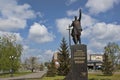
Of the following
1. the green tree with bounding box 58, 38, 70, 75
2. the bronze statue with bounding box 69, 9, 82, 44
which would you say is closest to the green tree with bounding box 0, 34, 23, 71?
the green tree with bounding box 58, 38, 70, 75

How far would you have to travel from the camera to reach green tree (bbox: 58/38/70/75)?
2095 inches

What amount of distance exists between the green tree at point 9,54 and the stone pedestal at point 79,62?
51868mm

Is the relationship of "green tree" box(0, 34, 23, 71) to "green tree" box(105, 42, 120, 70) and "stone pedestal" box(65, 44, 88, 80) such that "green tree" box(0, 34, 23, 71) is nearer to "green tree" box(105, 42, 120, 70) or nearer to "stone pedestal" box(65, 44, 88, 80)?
"green tree" box(105, 42, 120, 70)

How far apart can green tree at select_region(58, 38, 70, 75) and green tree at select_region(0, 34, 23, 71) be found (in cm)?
2096

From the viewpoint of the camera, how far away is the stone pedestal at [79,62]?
22.3m

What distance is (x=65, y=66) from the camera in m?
53.4

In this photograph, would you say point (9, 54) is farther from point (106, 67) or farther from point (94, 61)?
point (94, 61)

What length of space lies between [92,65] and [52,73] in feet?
278

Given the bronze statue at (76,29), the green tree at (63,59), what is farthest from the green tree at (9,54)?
the bronze statue at (76,29)

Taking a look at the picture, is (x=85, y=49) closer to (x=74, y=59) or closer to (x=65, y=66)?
(x=74, y=59)

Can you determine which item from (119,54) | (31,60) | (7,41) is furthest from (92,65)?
(7,41)

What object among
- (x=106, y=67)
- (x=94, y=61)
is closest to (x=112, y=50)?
(x=106, y=67)

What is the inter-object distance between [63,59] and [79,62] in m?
31.8

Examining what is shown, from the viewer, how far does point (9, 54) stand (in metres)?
74.7
